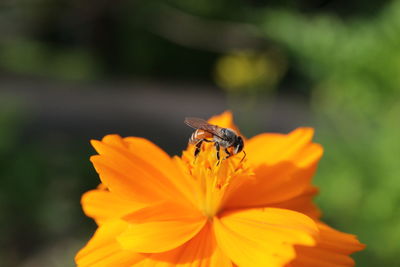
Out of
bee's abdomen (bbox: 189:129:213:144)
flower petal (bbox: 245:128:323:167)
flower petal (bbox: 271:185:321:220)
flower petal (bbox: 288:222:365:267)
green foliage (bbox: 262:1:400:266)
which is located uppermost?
green foliage (bbox: 262:1:400:266)

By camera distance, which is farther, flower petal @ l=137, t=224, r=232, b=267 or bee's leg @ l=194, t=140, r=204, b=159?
bee's leg @ l=194, t=140, r=204, b=159

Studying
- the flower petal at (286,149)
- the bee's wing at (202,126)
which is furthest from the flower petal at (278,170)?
the bee's wing at (202,126)

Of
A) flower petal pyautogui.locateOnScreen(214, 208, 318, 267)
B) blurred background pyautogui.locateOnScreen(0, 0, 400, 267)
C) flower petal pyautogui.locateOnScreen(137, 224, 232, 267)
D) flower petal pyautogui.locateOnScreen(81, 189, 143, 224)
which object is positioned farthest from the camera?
blurred background pyautogui.locateOnScreen(0, 0, 400, 267)

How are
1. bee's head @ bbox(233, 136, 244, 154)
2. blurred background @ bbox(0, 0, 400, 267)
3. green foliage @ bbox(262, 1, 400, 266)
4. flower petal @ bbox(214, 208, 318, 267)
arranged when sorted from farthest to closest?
blurred background @ bbox(0, 0, 400, 267), green foliage @ bbox(262, 1, 400, 266), bee's head @ bbox(233, 136, 244, 154), flower petal @ bbox(214, 208, 318, 267)

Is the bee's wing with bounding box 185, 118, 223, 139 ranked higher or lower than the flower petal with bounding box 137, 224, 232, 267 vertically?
higher

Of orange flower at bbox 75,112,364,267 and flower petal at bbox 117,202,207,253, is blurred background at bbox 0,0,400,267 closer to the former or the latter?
orange flower at bbox 75,112,364,267

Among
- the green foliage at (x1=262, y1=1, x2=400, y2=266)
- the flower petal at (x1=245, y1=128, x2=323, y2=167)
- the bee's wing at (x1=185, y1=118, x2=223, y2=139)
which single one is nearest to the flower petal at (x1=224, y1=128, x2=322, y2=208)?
the flower petal at (x1=245, y1=128, x2=323, y2=167)
